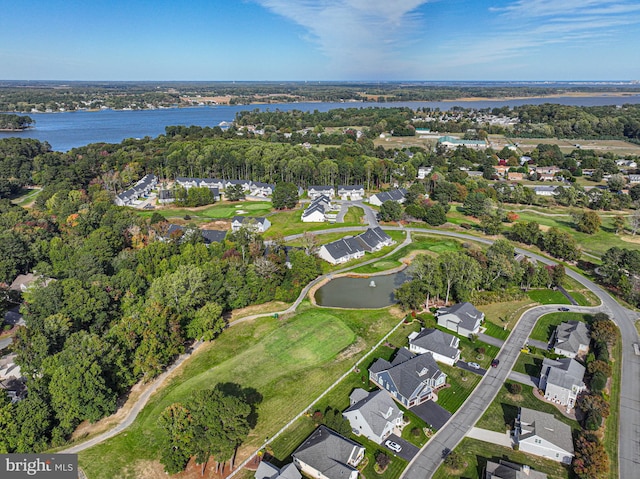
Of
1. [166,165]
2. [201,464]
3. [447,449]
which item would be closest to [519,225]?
[447,449]

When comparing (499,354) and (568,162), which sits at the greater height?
(568,162)

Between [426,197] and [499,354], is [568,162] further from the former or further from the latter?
[499,354]

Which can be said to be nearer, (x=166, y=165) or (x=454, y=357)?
(x=454, y=357)

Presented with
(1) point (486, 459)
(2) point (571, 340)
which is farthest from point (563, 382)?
(1) point (486, 459)

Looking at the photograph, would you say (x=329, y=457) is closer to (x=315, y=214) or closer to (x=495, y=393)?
(x=495, y=393)

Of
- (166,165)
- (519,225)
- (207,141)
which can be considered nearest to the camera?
(519,225)

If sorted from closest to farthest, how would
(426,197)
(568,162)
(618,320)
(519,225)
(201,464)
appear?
(201,464) < (618,320) < (519,225) < (426,197) < (568,162)
